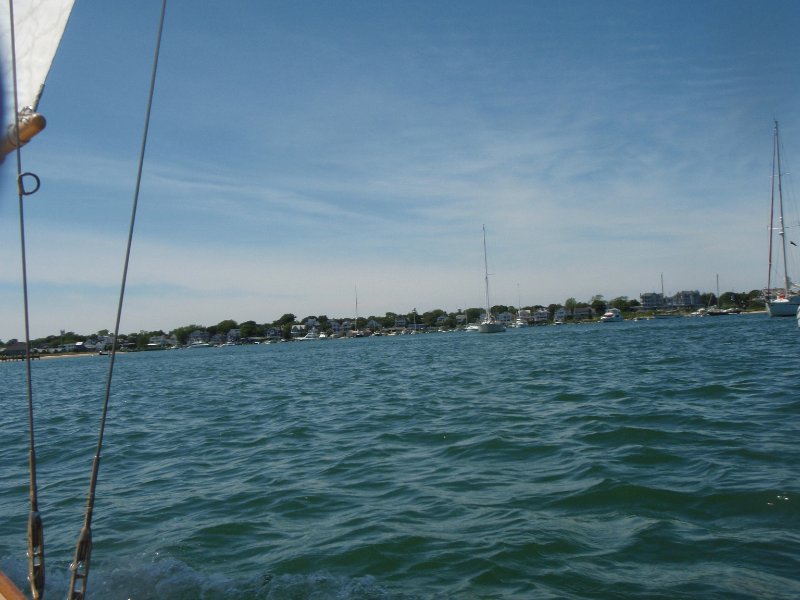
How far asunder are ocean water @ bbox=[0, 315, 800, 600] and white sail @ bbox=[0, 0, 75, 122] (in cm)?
455

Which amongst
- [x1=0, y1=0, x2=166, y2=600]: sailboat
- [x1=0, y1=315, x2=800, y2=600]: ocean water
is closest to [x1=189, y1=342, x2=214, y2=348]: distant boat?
[x1=0, y1=315, x2=800, y2=600]: ocean water

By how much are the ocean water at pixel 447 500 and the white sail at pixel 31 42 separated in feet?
14.9

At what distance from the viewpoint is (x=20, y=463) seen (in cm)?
1295

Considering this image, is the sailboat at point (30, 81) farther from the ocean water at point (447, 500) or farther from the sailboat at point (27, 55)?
the ocean water at point (447, 500)

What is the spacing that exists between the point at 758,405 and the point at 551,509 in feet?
26.8

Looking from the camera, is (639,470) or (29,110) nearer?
(29,110)

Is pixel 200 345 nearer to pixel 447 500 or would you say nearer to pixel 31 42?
pixel 447 500

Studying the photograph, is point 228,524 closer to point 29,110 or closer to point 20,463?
point 29,110

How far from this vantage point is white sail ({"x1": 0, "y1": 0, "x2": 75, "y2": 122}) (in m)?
3.29

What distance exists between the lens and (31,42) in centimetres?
336

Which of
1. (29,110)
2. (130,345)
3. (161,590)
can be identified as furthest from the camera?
(130,345)

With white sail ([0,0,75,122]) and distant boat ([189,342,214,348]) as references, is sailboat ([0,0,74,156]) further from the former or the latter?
distant boat ([189,342,214,348])

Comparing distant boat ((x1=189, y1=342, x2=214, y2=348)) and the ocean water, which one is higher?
the ocean water

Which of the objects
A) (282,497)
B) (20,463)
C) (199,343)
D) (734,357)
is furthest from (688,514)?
(199,343)
